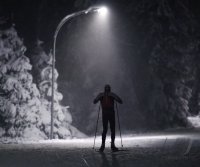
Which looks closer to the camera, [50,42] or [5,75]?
[5,75]

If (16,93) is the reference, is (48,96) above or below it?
above

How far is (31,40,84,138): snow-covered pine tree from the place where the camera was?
31.8 m

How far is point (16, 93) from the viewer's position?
1224 inches

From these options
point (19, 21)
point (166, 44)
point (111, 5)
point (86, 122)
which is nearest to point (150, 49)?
point (166, 44)

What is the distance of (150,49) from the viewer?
37125mm

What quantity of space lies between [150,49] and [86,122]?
23.7 ft

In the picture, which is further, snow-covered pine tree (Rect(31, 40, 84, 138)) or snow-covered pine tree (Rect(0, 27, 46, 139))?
snow-covered pine tree (Rect(31, 40, 84, 138))

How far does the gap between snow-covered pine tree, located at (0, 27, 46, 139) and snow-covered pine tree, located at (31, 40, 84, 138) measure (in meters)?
0.79

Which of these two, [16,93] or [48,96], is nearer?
[16,93]

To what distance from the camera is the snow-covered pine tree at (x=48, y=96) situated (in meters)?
31.8

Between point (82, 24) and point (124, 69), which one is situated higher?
point (82, 24)

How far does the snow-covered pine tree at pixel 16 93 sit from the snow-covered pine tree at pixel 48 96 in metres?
0.79

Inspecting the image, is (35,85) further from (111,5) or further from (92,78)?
(111,5)

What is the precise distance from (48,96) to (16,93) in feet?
8.80
